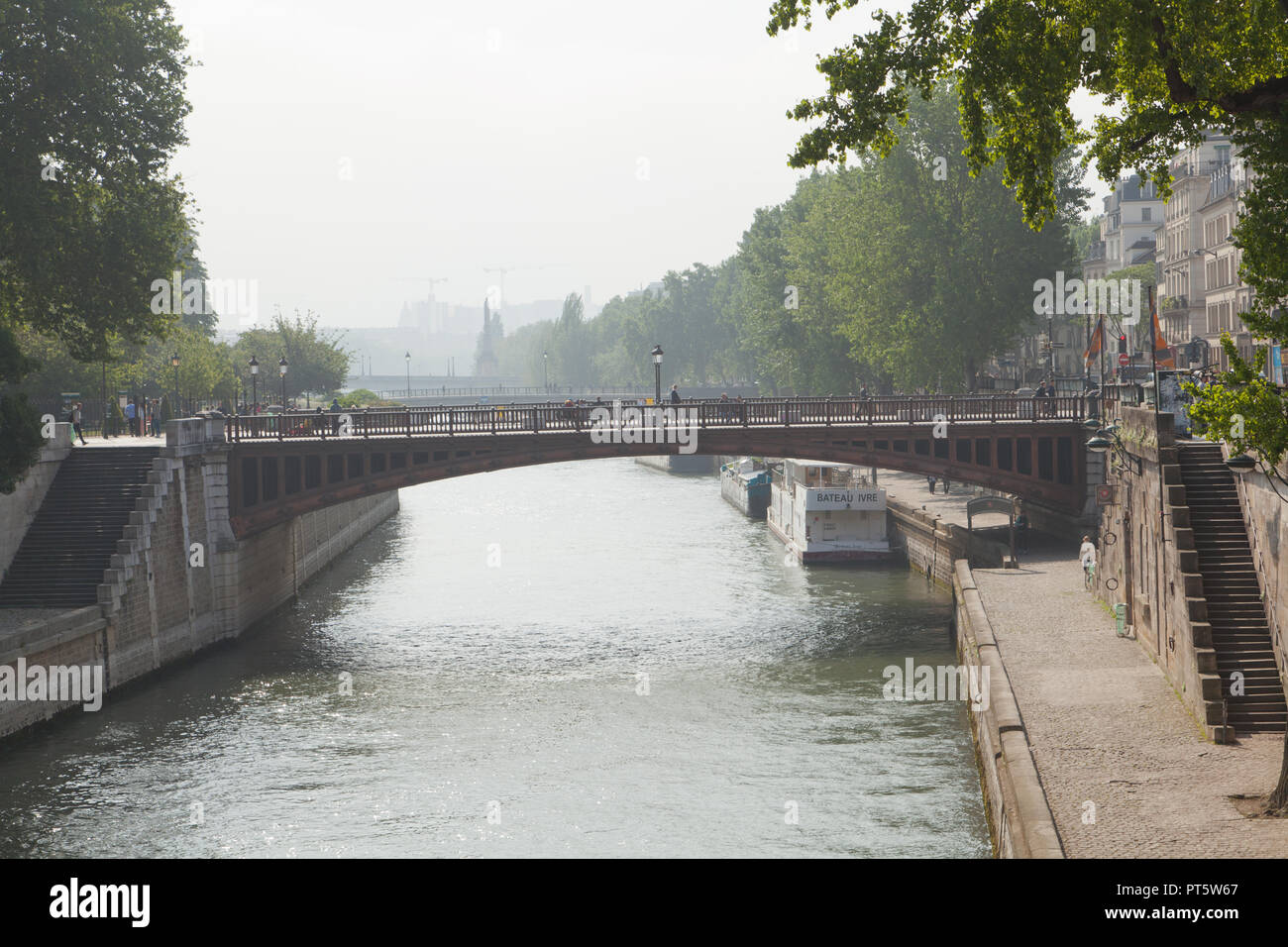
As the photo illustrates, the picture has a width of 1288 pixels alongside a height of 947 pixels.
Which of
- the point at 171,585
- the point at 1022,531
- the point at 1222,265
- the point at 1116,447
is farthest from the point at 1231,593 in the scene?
the point at 1222,265

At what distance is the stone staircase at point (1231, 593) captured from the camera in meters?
23.8

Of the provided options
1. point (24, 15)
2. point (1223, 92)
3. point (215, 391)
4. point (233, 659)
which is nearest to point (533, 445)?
point (233, 659)

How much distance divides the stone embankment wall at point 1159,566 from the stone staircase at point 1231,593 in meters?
0.46

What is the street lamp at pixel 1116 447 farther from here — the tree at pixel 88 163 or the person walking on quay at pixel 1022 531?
the tree at pixel 88 163

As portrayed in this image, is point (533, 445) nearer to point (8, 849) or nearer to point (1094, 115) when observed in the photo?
point (8, 849)

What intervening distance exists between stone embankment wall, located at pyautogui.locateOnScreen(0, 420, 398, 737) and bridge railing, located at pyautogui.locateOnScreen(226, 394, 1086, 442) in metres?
3.19

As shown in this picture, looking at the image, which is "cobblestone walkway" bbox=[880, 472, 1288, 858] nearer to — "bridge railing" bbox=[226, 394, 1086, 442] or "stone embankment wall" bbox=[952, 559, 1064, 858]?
"stone embankment wall" bbox=[952, 559, 1064, 858]

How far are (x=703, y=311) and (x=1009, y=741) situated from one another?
14968 centimetres

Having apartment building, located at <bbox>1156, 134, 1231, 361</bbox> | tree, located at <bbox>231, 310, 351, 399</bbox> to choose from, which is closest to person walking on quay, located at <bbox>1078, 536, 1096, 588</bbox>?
apartment building, located at <bbox>1156, 134, 1231, 361</bbox>

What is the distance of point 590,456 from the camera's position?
46.2m

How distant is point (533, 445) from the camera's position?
45.6 m

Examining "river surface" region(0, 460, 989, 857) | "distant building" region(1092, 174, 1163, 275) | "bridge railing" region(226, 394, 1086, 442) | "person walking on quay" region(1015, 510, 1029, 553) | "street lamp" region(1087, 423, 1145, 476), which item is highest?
"distant building" region(1092, 174, 1163, 275)

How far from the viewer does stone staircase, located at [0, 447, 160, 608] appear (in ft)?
117

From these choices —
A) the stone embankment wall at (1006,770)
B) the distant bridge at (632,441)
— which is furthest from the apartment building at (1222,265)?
the stone embankment wall at (1006,770)
